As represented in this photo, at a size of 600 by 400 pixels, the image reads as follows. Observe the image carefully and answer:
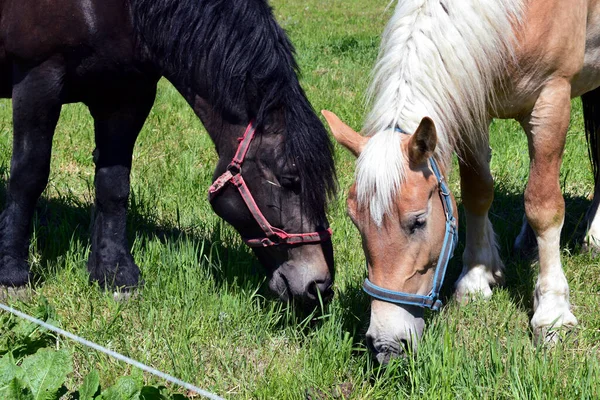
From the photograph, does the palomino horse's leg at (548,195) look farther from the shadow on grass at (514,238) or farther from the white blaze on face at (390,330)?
the white blaze on face at (390,330)

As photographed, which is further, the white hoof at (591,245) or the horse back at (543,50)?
the white hoof at (591,245)

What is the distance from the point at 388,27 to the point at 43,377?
6.65 ft

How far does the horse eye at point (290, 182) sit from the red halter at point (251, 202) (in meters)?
0.16

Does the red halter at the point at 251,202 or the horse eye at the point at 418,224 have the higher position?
the horse eye at the point at 418,224

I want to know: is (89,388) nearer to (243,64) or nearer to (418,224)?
(418,224)

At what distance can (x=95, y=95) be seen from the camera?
3.51 meters

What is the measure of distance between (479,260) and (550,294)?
0.55 m

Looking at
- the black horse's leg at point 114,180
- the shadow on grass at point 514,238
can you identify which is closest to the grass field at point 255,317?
the shadow on grass at point 514,238

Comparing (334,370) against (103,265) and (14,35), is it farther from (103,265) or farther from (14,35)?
(14,35)

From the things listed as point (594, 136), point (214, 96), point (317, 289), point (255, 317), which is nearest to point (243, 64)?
point (214, 96)

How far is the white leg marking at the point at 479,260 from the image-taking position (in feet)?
12.3

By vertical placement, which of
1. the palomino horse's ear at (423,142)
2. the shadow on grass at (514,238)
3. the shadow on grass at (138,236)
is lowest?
the shadow on grass at (138,236)

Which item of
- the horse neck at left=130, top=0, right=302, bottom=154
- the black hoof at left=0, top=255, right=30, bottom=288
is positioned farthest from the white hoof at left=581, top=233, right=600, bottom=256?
the black hoof at left=0, top=255, right=30, bottom=288

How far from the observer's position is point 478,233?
390cm
